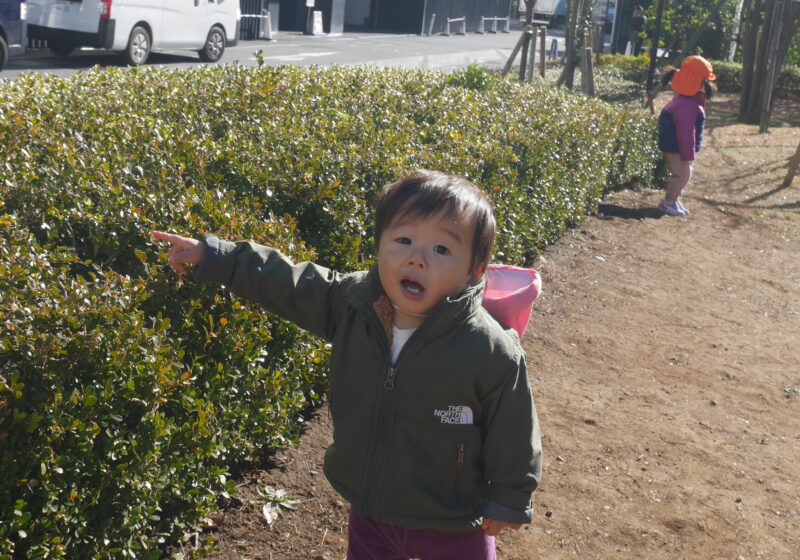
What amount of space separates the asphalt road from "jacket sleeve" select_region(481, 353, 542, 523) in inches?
391

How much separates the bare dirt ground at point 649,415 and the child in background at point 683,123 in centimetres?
80

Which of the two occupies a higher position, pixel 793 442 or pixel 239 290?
pixel 239 290

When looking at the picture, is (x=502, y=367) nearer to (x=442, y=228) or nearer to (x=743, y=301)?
(x=442, y=228)

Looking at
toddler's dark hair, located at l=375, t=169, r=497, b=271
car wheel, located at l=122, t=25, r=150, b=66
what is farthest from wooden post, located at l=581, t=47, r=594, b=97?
toddler's dark hair, located at l=375, t=169, r=497, b=271

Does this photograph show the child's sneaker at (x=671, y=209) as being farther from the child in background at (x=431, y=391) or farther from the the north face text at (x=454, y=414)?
the the north face text at (x=454, y=414)

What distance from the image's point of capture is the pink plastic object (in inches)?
108

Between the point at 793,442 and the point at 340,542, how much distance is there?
105 inches

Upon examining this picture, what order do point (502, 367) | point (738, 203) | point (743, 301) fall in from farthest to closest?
point (738, 203), point (743, 301), point (502, 367)

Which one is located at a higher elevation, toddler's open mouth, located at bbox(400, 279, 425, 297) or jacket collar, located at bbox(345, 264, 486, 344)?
toddler's open mouth, located at bbox(400, 279, 425, 297)

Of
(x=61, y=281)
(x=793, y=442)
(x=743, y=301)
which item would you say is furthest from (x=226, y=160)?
(x=743, y=301)

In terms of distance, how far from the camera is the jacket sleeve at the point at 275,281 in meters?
2.56

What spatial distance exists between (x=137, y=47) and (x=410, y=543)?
1673 cm

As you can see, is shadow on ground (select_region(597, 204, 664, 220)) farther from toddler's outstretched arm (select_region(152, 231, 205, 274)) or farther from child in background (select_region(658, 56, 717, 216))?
toddler's outstretched arm (select_region(152, 231, 205, 274))

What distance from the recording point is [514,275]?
2977mm
